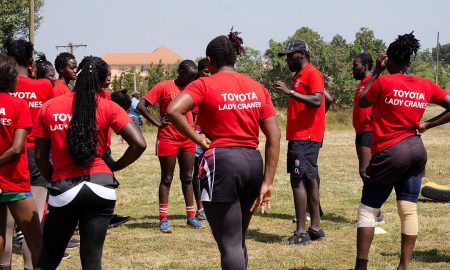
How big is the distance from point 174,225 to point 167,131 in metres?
1.40

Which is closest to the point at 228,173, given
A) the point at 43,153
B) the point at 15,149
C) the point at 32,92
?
the point at 43,153

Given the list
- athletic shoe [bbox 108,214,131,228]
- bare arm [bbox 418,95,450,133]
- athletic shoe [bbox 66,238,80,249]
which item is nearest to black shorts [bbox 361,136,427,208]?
bare arm [bbox 418,95,450,133]

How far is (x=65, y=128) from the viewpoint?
4.43 m

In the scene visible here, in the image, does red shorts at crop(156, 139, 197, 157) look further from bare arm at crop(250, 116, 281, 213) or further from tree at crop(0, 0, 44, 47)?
tree at crop(0, 0, 44, 47)

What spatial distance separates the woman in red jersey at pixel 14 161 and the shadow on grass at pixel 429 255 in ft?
13.0

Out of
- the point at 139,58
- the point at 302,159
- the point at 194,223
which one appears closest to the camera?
the point at 302,159

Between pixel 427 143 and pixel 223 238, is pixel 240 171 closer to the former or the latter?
pixel 223 238

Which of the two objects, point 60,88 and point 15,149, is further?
point 60,88

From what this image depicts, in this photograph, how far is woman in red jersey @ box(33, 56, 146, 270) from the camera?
4379 mm

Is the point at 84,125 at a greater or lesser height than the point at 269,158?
greater

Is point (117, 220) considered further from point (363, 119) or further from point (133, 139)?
point (133, 139)

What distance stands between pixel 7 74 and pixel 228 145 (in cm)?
182

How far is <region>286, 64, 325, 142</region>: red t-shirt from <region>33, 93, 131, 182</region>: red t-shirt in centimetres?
361

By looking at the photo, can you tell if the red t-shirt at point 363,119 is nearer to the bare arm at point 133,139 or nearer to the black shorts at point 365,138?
the black shorts at point 365,138
